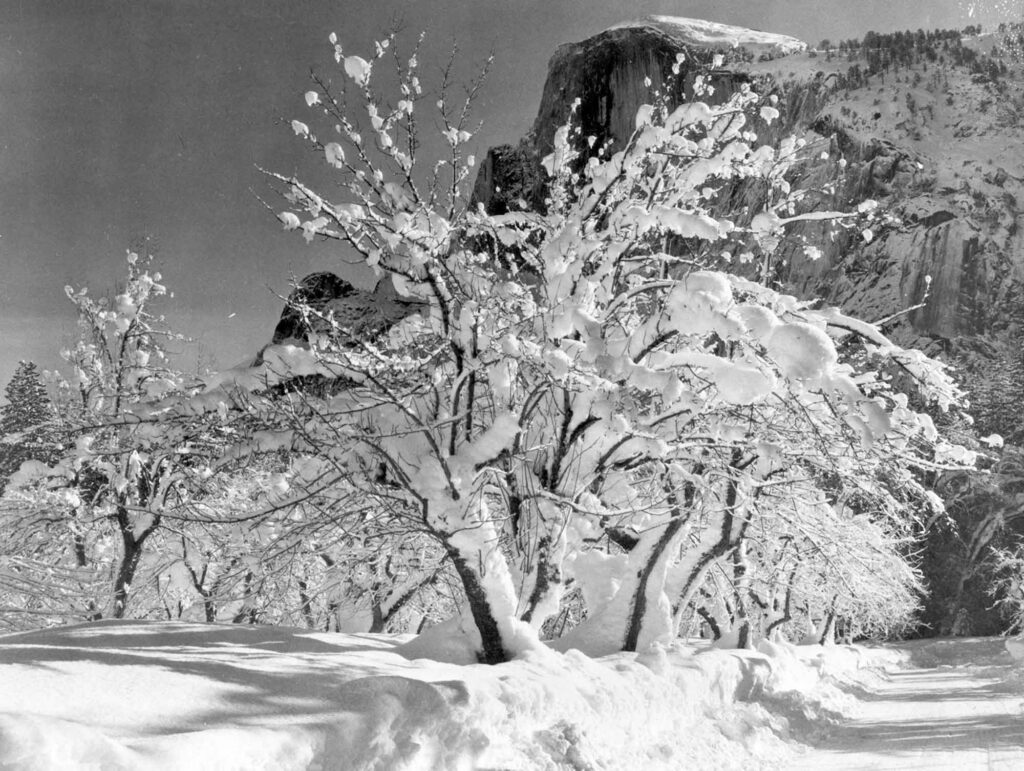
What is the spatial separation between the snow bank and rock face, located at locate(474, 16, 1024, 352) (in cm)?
5140

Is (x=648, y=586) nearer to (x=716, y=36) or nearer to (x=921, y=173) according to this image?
(x=921, y=173)

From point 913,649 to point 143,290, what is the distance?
4441cm

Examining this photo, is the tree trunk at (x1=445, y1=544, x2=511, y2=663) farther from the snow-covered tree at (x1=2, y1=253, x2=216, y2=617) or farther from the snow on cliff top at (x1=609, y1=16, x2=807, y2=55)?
the snow on cliff top at (x1=609, y1=16, x2=807, y2=55)

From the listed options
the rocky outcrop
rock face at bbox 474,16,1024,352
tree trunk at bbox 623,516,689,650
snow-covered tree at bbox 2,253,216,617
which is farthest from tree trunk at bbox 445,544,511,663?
rock face at bbox 474,16,1024,352

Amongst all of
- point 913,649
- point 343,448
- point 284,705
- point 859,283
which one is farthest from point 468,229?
point 859,283

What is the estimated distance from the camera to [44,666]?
4.66 meters

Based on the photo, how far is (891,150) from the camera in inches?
2601

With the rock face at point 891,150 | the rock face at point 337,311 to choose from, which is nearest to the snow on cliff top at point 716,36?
the rock face at point 891,150

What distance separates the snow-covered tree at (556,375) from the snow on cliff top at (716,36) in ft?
261

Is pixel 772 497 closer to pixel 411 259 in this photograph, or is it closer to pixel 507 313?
pixel 507 313

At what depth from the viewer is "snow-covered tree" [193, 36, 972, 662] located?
18.7ft

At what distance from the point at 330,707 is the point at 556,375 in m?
2.75

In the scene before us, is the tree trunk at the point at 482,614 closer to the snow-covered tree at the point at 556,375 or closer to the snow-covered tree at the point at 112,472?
the snow-covered tree at the point at 556,375

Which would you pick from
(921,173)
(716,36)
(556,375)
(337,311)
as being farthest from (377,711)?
(716,36)
